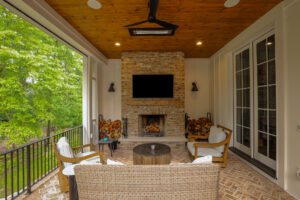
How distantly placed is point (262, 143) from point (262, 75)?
1411 millimetres

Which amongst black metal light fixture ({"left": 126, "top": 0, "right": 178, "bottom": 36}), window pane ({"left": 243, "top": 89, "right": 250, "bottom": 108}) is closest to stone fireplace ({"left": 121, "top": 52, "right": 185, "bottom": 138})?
window pane ({"left": 243, "top": 89, "right": 250, "bottom": 108})

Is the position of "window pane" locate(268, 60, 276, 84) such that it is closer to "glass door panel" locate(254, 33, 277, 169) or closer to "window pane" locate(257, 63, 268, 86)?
"glass door panel" locate(254, 33, 277, 169)

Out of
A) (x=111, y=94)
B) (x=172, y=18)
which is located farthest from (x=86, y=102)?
(x=172, y=18)

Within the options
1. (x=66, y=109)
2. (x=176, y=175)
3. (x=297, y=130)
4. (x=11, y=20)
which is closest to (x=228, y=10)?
(x=297, y=130)

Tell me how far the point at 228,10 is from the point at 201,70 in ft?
10.8

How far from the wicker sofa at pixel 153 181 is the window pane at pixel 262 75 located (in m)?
2.72

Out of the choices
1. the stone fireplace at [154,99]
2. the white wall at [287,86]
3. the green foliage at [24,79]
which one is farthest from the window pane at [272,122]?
the green foliage at [24,79]

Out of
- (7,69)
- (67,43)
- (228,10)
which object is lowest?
(7,69)

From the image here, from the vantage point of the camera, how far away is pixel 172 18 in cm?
306

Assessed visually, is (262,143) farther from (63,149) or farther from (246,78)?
(63,149)

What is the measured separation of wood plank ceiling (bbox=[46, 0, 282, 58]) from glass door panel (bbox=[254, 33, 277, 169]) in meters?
0.62

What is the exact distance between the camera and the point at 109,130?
568 cm

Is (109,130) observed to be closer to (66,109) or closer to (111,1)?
(66,109)

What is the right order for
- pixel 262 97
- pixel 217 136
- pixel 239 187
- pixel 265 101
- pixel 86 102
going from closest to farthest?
pixel 239 187 < pixel 265 101 < pixel 262 97 < pixel 217 136 < pixel 86 102
